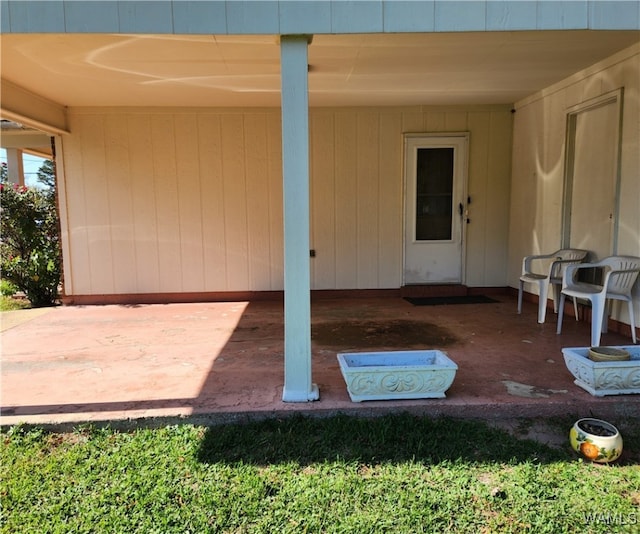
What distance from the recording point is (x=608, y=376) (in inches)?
102

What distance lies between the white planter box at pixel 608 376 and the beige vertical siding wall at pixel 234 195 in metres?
3.18

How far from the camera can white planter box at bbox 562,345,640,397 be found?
8.47 feet

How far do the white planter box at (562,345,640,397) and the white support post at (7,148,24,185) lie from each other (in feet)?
29.0

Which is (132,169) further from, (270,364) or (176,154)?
(270,364)

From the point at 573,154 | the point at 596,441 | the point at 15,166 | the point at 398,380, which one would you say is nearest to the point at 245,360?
the point at 398,380

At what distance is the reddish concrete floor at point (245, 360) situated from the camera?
2.58m

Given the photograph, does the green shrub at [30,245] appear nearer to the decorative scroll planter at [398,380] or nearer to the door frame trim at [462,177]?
the door frame trim at [462,177]

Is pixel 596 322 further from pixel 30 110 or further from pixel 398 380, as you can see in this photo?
pixel 30 110

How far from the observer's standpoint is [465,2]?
2441mm

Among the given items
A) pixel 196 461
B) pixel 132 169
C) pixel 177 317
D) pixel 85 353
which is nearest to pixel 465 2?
pixel 196 461

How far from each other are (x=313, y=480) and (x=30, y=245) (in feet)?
18.2

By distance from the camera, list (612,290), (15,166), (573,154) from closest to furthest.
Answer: (612,290) < (573,154) < (15,166)

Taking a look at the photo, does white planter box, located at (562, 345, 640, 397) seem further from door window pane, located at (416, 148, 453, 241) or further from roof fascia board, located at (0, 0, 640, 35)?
door window pane, located at (416, 148, 453, 241)

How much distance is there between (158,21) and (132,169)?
341 cm
